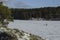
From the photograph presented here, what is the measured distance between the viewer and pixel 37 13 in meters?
15.6

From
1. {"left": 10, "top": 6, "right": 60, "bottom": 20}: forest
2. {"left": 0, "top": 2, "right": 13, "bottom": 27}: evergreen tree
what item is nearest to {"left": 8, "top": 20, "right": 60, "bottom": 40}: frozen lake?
{"left": 10, "top": 6, "right": 60, "bottom": 20}: forest

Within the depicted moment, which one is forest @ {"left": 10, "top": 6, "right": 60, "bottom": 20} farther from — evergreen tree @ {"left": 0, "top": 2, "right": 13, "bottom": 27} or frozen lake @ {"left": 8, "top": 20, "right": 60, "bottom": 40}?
evergreen tree @ {"left": 0, "top": 2, "right": 13, "bottom": 27}

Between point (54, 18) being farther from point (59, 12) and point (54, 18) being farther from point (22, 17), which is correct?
point (22, 17)

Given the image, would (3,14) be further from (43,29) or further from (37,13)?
(37,13)

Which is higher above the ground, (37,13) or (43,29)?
(43,29)

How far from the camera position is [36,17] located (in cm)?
1529

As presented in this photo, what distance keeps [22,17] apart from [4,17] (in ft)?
26.0

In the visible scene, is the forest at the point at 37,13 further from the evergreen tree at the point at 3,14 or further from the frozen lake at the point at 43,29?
the evergreen tree at the point at 3,14

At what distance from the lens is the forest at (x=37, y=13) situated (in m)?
15.3

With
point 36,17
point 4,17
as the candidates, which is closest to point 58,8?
point 36,17

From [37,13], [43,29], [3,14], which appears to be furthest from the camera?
[37,13]

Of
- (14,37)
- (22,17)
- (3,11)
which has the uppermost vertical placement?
(3,11)

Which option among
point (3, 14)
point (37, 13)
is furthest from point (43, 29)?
point (3, 14)

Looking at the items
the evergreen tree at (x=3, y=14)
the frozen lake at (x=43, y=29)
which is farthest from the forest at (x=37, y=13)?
the evergreen tree at (x=3, y=14)
